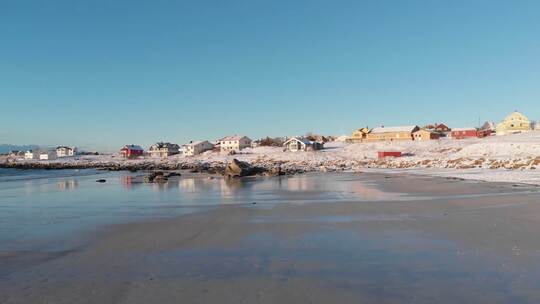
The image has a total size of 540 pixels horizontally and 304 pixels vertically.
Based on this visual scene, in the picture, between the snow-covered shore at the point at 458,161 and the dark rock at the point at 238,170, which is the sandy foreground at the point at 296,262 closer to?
the snow-covered shore at the point at 458,161

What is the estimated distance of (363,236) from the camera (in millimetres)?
9727

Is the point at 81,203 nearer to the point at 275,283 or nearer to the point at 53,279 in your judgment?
the point at 53,279

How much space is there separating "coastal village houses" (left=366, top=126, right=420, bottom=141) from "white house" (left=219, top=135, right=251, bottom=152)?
114 feet

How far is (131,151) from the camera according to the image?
5108 inches

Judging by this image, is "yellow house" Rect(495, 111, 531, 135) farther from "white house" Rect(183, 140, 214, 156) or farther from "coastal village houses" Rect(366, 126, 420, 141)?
"white house" Rect(183, 140, 214, 156)

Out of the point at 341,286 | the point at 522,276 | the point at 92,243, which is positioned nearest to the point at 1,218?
the point at 92,243

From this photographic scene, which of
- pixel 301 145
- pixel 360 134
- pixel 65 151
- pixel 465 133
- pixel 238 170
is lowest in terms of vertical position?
pixel 238 170

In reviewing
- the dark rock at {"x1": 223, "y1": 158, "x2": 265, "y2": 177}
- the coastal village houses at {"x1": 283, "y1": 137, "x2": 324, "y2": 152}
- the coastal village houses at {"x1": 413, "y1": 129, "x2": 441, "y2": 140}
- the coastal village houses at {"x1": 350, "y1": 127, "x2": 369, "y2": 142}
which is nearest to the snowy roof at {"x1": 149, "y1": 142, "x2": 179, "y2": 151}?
the coastal village houses at {"x1": 283, "y1": 137, "x2": 324, "y2": 152}

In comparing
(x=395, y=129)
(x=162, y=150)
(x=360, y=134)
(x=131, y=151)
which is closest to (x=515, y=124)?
(x=395, y=129)

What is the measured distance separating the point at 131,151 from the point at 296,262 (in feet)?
428

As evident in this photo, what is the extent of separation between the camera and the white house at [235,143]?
368ft

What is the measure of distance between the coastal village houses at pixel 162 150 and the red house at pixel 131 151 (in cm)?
462

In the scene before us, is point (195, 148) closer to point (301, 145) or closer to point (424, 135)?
point (301, 145)

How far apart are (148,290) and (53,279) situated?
1847 mm
